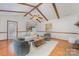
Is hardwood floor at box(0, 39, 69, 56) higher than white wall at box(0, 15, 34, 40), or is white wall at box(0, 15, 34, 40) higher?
white wall at box(0, 15, 34, 40)

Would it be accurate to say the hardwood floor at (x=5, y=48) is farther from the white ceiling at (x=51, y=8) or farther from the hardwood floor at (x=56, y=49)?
the white ceiling at (x=51, y=8)

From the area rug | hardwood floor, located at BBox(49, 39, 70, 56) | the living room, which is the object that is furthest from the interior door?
hardwood floor, located at BBox(49, 39, 70, 56)

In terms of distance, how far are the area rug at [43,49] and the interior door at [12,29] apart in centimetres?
33

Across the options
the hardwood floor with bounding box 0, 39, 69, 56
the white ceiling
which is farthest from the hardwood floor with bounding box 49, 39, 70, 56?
the white ceiling

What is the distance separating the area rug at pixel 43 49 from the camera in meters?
1.66

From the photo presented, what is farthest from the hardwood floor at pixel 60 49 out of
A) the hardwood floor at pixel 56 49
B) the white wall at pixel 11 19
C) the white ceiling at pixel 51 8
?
the white wall at pixel 11 19

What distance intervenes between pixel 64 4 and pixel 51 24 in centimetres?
35

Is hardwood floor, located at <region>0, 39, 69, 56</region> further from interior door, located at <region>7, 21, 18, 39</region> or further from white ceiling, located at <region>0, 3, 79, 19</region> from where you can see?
white ceiling, located at <region>0, 3, 79, 19</region>

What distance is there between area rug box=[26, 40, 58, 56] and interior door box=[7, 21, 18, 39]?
0.33 m

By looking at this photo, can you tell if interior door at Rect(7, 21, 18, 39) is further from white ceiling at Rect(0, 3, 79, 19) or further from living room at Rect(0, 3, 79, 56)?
white ceiling at Rect(0, 3, 79, 19)

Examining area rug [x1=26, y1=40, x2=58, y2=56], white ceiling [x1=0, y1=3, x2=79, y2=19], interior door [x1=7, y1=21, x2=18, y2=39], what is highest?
white ceiling [x1=0, y1=3, x2=79, y2=19]

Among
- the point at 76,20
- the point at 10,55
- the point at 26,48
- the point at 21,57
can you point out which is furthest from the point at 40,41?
the point at 76,20

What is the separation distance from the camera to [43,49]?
1.67m

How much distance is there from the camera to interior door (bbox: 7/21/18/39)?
162 cm
